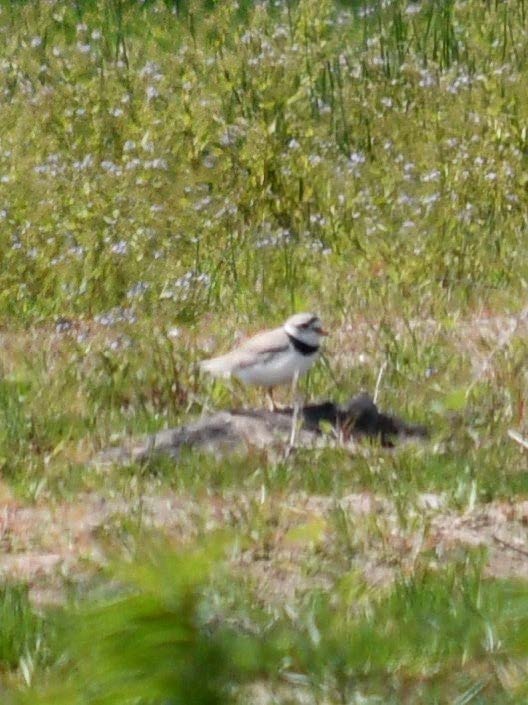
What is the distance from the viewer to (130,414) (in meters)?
6.08

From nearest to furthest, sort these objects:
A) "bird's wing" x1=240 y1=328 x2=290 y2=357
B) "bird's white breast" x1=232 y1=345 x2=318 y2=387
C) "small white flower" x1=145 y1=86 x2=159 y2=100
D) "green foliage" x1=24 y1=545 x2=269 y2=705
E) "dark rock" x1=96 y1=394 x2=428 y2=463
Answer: "green foliage" x1=24 y1=545 x2=269 y2=705 → "dark rock" x1=96 y1=394 x2=428 y2=463 → "bird's white breast" x1=232 y1=345 x2=318 y2=387 → "bird's wing" x1=240 y1=328 x2=290 y2=357 → "small white flower" x1=145 y1=86 x2=159 y2=100

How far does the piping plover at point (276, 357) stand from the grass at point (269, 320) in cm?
20

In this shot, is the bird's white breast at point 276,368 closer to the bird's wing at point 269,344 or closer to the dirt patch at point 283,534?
the bird's wing at point 269,344

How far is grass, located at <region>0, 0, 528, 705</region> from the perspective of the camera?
3321 mm

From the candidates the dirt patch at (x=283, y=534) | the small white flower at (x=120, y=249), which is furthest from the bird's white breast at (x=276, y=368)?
the small white flower at (x=120, y=249)

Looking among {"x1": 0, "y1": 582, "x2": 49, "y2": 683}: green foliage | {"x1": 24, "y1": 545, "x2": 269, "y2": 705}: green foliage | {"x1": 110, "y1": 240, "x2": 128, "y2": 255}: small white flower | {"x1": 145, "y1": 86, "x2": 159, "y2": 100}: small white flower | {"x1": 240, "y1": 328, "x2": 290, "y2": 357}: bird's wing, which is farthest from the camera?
{"x1": 145, "y1": 86, "x2": 159, "y2": 100}: small white flower

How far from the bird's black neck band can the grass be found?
0.26m

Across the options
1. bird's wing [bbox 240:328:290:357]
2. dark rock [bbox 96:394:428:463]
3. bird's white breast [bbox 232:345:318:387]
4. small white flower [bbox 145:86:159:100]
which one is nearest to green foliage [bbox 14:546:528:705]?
dark rock [bbox 96:394:428:463]

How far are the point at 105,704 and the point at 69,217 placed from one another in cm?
755

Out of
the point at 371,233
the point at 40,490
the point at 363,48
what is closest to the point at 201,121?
the point at 371,233

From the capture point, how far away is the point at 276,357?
19.7ft

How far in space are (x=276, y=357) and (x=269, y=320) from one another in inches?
69.2

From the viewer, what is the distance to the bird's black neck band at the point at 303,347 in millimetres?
6109

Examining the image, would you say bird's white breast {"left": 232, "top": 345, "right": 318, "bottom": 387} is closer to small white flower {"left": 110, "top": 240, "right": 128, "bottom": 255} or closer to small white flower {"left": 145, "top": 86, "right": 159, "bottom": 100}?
small white flower {"left": 110, "top": 240, "right": 128, "bottom": 255}
